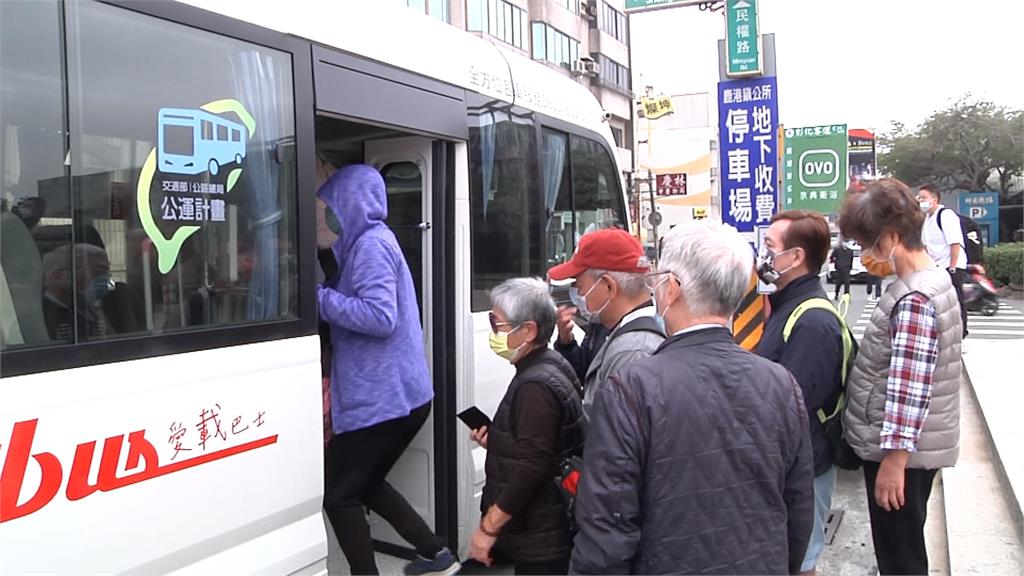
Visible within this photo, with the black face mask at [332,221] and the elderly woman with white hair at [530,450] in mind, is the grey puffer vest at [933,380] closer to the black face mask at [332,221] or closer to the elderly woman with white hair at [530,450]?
the elderly woman with white hair at [530,450]

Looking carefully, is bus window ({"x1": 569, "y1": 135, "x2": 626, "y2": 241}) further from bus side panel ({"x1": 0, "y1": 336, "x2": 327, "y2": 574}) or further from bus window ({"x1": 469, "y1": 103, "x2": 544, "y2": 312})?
bus side panel ({"x1": 0, "y1": 336, "x2": 327, "y2": 574})

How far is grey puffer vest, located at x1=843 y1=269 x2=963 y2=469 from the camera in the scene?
2.76 metres

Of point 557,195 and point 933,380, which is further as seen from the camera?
point 557,195

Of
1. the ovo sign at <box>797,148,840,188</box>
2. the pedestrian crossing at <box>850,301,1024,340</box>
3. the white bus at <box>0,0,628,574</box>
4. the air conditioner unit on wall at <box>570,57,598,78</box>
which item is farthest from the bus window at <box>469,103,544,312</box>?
the air conditioner unit on wall at <box>570,57,598,78</box>

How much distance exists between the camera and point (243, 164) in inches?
101

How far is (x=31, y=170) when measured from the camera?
2.00m

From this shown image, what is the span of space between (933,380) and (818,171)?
8673 mm

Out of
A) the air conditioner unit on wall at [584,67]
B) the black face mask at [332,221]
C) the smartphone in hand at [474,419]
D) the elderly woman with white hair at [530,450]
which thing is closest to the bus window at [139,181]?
the black face mask at [332,221]

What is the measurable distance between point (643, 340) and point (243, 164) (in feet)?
4.69

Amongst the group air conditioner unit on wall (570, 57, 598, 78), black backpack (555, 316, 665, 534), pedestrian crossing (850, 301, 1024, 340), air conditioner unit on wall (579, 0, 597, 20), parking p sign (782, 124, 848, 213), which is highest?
air conditioner unit on wall (579, 0, 597, 20)

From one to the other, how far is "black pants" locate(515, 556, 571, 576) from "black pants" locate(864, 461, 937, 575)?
1.28 meters

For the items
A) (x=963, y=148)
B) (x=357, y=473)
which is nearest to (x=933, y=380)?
(x=357, y=473)

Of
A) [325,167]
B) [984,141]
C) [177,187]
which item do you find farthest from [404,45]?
[984,141]

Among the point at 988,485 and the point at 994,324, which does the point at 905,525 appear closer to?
the point at 988,485
